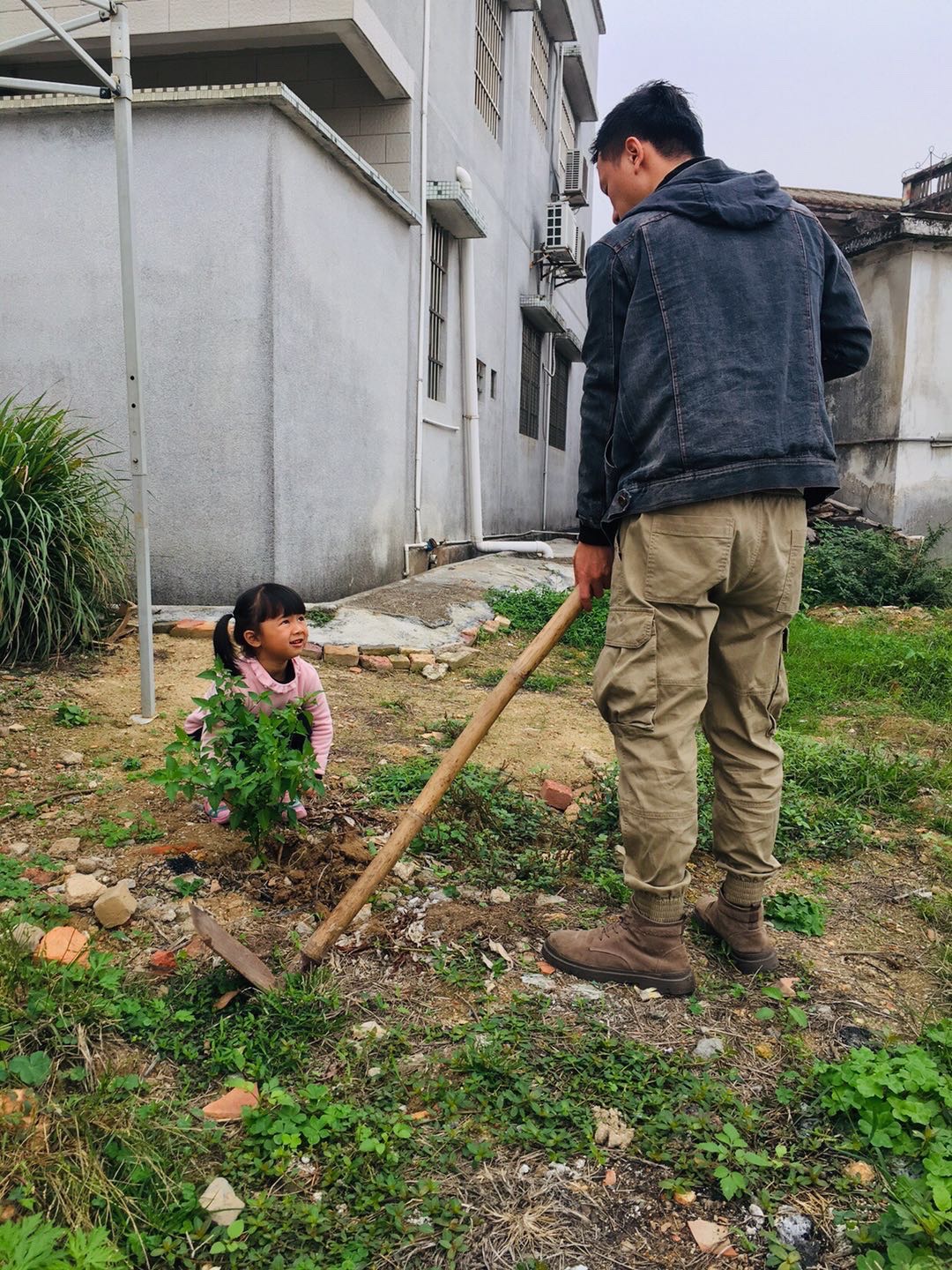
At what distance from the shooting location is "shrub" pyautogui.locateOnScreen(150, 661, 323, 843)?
2516 millimetres

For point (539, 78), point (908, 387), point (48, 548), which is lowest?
point (48, 548)

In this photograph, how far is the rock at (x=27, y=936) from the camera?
210 cm

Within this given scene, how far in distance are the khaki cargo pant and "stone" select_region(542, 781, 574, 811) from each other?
3.76ft

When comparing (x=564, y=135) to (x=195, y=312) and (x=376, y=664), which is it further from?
(x=376, y=664)

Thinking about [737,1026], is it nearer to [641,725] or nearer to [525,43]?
[641,725]

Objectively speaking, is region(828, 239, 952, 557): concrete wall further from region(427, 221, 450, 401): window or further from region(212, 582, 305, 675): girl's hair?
region(212, 582, 305, 675): girl's hair

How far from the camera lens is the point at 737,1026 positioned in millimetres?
2145

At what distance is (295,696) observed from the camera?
3096 mm

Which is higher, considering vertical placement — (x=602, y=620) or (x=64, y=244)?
(x=64, y=244)

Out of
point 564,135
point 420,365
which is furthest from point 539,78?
point 420,365

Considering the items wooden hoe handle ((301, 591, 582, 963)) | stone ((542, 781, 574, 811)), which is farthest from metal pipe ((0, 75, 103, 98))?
stone ((542, 781, 574, 811))

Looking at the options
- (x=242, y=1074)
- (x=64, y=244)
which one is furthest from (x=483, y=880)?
(x=64, y=244)

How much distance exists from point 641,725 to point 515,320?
10815mm

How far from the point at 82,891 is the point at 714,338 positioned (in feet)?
7.16
